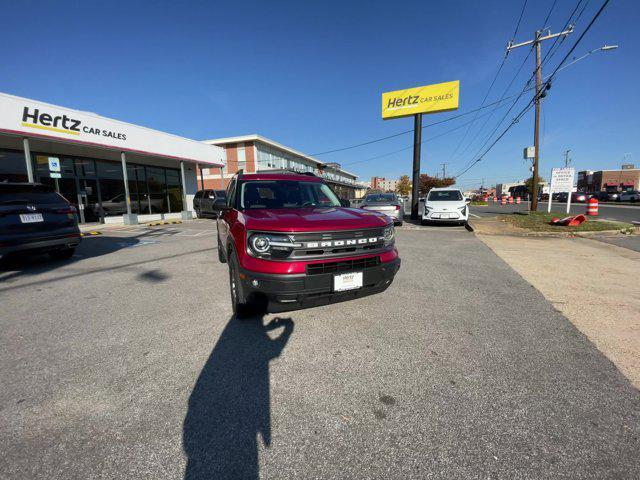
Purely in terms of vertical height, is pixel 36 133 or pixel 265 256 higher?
pixel 36 133

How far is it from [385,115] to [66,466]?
70.1ft

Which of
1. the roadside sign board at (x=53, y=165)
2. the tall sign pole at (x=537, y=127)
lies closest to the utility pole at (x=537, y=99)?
the tall sign pole at (x=537, y=127)

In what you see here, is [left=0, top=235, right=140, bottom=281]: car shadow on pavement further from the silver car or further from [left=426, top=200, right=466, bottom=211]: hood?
[left=426, top=200, right=466, bottom=211]: hood

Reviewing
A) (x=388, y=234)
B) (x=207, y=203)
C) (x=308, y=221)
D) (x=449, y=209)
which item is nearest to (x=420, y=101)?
(x=449, y=209)

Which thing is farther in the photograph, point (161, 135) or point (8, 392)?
point (161, 135)

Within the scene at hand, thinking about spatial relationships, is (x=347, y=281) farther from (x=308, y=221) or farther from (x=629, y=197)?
(x=629, y=197)

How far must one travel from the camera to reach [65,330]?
127 inches

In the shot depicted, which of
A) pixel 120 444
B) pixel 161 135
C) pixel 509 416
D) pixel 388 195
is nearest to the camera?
pixel 120 444

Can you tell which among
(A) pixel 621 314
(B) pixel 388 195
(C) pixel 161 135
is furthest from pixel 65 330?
(C) pixel 161 135

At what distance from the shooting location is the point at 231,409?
6.51ft

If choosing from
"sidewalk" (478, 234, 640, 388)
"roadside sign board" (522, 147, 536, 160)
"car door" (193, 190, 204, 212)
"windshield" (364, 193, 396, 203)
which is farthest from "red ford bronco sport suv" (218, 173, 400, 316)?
"car door" (193, 190, 204, 212)

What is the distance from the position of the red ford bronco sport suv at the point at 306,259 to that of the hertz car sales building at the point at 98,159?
12337mm

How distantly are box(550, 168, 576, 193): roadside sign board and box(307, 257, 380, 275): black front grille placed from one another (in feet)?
53.3

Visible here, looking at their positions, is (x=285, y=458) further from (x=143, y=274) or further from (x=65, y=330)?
(x=143, y=274)
